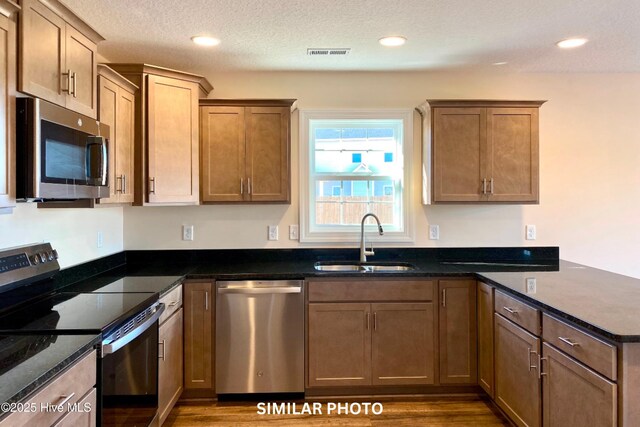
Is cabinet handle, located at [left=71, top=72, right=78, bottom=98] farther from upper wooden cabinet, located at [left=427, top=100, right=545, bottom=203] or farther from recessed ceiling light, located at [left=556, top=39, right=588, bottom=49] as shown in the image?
recessed ceiling light, located at [left=556, top=39, right=588, bottom=49]

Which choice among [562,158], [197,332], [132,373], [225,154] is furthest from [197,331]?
[562,158]

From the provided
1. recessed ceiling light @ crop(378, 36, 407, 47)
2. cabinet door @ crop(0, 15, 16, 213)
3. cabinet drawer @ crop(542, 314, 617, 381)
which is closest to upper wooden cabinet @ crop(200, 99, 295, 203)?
recessed ceiling light @ crop(378, 36, 407, 47)

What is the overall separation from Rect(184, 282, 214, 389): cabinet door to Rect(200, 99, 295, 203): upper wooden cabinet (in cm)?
70

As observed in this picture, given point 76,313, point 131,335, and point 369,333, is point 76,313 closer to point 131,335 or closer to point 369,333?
point 131,335

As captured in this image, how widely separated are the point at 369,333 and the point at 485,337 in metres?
0.77

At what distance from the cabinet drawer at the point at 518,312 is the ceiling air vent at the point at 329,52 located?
6.31ft

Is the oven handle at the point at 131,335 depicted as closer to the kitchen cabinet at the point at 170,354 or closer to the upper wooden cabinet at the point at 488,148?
the kitchen cabinet at the point at 170,354

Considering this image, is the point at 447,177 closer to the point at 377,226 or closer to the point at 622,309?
the point at 377,226

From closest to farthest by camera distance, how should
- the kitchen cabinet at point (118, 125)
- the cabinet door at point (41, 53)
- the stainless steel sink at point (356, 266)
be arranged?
the cabinet door at point (41, 53) → the kitchen cabinet at point (118, 125) → the stainless steel sink at point (356, 266)

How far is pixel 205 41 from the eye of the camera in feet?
8.78

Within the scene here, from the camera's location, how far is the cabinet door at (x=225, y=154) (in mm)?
3029

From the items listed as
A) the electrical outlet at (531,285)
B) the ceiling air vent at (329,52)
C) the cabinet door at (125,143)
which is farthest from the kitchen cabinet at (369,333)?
the ceiling air vent at (329,52)

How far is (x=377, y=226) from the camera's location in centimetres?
342

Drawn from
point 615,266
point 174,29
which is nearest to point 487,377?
point 615,266
